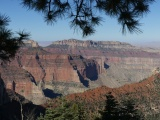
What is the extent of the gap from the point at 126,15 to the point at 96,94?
79.8 metres

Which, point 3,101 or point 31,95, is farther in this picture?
point 31,95

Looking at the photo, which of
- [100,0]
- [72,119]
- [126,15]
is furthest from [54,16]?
[72,119]

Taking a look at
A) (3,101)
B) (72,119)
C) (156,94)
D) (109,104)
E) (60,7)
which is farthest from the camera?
(3,101)

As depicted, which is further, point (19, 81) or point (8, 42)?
point (19, 81)

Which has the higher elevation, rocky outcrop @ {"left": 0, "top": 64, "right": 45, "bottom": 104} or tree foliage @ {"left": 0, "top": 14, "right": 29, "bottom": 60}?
tree foliage @ {"left": 0, "top": 14, "right": 29, "bottom": 60}

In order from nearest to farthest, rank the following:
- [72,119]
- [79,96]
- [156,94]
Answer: [72,119] < [156,94] < [79,96]

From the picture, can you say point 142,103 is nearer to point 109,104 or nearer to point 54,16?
point 109,104

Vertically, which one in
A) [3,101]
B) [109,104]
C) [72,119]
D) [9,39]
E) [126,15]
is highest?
[126,15]

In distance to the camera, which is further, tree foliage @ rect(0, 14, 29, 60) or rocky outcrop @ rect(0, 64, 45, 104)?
rocky outcrop @ rect(0, 64, 45, 104)

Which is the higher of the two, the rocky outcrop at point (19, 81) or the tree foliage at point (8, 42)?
the tree foliage at point (8, 42)

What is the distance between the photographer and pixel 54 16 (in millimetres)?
7438

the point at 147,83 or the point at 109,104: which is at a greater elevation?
the point at 109,104

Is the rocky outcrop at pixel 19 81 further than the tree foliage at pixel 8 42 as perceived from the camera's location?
Yes

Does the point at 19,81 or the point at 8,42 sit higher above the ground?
the point at 8,42
